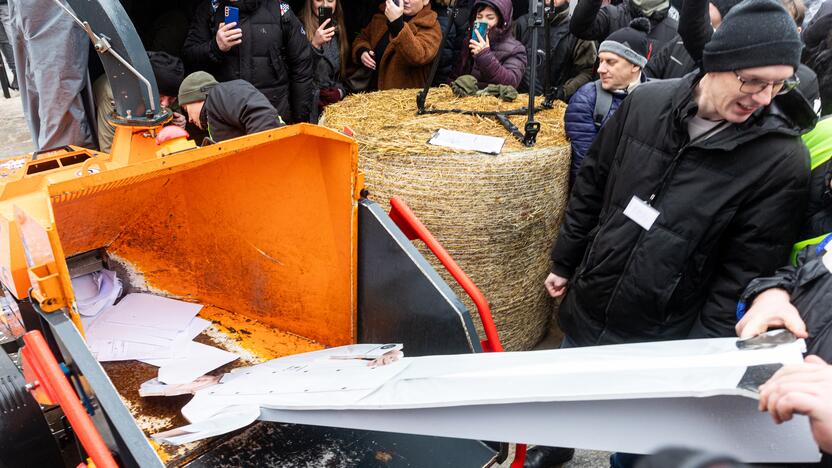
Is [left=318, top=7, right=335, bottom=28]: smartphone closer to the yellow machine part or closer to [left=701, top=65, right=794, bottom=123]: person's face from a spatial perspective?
the yellow machine part

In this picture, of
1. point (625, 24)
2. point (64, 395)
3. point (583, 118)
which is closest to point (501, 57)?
point (625, 24)

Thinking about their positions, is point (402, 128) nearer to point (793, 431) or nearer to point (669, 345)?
point (669, 345)

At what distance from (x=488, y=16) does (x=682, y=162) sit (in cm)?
256

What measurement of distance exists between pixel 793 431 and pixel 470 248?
6.33ft

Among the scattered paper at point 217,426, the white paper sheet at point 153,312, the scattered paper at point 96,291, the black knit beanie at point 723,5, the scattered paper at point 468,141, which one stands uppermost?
the black knit beanie at point 723,5

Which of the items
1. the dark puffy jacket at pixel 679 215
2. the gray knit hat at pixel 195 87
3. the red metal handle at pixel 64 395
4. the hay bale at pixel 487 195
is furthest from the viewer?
the gray knit hat at pixel 195 87

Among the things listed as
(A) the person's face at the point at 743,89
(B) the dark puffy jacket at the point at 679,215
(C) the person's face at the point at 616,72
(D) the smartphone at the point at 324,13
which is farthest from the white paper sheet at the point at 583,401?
(D) the smartphone at the point at 324,13

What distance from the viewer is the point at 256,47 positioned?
3.83m

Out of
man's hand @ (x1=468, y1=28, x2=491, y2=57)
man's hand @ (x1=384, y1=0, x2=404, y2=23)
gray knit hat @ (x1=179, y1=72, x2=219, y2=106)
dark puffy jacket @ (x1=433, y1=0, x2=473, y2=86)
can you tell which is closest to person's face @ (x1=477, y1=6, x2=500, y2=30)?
man's hand @ (x1=468, y1=28, x2=491, y2=57)

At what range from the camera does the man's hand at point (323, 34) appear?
4.38 metres

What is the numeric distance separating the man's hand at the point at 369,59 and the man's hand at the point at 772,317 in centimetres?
394

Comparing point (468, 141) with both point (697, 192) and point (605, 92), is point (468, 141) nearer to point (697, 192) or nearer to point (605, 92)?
point (605, 92)

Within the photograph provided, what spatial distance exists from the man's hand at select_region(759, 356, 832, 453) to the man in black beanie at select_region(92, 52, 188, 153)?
3369 millimetres

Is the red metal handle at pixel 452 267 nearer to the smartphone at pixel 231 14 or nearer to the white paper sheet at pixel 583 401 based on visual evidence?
the white paper sheet at pixel 583 401
